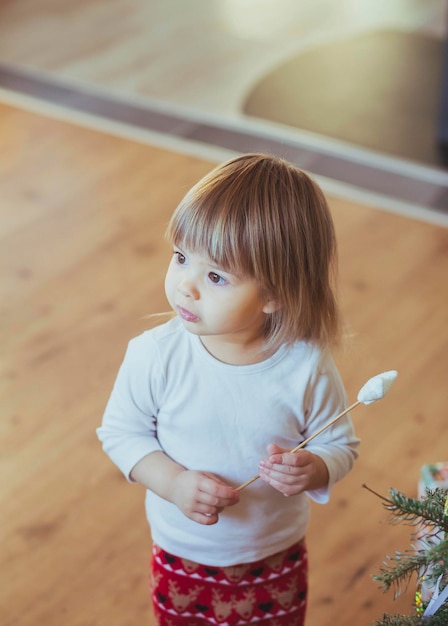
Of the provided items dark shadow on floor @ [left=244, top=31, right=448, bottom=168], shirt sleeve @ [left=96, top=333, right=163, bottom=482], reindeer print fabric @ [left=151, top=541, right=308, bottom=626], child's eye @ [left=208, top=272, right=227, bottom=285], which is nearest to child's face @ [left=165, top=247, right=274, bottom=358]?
child's eye @ [left=208, top=272, right=227, bottom=285]

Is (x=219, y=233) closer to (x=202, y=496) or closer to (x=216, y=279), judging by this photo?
(x=216, y=279)

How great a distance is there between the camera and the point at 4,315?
2273mm

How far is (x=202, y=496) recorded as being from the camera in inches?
40.8

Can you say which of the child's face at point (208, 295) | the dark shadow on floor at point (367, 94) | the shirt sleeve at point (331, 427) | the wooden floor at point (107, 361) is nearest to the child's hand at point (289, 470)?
the shirt sleeve at point (331, 427)

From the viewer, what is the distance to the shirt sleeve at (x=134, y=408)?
1.09 meters

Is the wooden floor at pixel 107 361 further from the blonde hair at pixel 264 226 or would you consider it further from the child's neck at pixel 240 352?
the blonde hair at pixel 264 226

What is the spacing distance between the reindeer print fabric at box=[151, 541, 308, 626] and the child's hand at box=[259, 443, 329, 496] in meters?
0.19

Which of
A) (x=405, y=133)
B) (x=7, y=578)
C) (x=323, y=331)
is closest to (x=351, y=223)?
(x=405, y=133)

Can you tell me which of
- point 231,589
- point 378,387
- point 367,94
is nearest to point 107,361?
point 231,589

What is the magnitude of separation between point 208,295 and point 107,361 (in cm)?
117

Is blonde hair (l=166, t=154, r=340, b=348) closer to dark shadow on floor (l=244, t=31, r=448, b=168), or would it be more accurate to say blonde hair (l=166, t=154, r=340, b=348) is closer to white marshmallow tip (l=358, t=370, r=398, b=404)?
white marshmallow tip (l=358, t=370, r=398, b=404)

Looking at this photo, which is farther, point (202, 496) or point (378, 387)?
point (202, 496)

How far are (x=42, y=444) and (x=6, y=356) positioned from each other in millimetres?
312

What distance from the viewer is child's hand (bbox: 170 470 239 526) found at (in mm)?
1029
